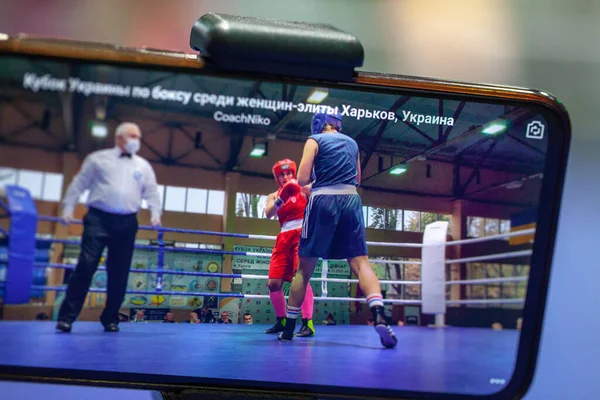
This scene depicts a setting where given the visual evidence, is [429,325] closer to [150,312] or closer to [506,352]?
[506,352]

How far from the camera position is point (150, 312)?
52.0 inches

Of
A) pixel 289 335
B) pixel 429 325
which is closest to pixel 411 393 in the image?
pixel 429 325

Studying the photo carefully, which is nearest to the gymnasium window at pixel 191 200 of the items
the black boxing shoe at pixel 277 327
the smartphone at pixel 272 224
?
the smartphone at pixel 272 224

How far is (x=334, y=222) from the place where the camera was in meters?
1.40

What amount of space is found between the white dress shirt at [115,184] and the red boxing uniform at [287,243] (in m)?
0.32

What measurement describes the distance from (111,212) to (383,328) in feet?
2.51

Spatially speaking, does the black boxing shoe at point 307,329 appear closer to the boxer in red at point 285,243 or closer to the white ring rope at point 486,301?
the boxer in red at point 285,243

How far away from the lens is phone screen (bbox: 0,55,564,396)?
1.24 meters

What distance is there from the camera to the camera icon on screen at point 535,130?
4.53 ft

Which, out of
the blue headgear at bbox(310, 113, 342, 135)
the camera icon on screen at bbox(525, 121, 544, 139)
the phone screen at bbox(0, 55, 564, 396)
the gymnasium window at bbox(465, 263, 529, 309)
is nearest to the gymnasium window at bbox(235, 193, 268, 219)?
the phone screen at bbox(0, 55, 564, 396)

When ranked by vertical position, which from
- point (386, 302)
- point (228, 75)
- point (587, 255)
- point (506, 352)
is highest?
point (228, 75)

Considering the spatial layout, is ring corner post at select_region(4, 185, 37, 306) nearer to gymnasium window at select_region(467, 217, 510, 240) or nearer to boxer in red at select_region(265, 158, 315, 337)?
boxer in red at select_region(265, 158, 315, 337)

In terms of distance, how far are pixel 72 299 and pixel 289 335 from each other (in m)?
0.55

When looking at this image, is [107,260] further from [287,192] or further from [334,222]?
[334,222]
